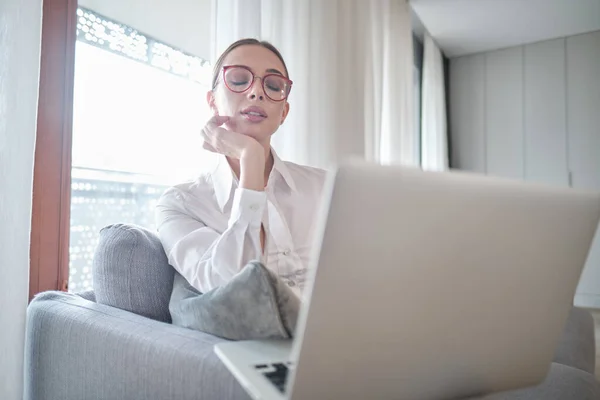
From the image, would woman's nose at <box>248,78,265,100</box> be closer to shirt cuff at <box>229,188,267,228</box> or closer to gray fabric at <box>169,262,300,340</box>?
shirt cuff at <box>229,188,267,228</box>

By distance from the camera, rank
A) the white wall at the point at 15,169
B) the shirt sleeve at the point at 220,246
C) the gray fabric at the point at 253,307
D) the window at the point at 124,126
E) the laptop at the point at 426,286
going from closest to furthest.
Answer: the laptop at the point at 426,286 < the gray fabric at the point at 253,307 < the shirt sleeve at the point at 220,246 < the white wall at the point at 15,169 < the window at the point at 124,126

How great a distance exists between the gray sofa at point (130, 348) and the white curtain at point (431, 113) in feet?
10.3

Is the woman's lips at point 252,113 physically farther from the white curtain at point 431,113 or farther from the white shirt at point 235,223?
the white curtain at point 431,113

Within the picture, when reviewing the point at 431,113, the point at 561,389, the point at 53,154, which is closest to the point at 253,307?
the point at 561,389

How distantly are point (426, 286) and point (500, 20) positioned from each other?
3952 millimetres

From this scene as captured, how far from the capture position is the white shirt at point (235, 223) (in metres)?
0.91

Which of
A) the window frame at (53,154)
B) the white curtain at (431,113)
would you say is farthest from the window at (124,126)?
the white curtain at (431,113)

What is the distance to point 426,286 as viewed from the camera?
0.50 m

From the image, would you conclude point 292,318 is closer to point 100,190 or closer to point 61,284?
point 61,284

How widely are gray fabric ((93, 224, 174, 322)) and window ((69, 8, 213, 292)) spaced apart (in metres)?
0.84

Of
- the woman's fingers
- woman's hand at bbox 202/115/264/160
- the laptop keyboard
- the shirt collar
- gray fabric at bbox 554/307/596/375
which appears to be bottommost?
gray fabric at bbox 554/307/596/375

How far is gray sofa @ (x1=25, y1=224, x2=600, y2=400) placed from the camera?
0.70 meters

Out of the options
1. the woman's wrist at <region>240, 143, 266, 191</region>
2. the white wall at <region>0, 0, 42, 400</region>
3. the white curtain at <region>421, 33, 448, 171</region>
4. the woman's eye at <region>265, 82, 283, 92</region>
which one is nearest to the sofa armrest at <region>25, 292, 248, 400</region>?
the white wall at <region>0, 0, 42, 400</region>

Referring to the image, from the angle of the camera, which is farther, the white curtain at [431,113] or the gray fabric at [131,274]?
the white curtain at [431,113]
